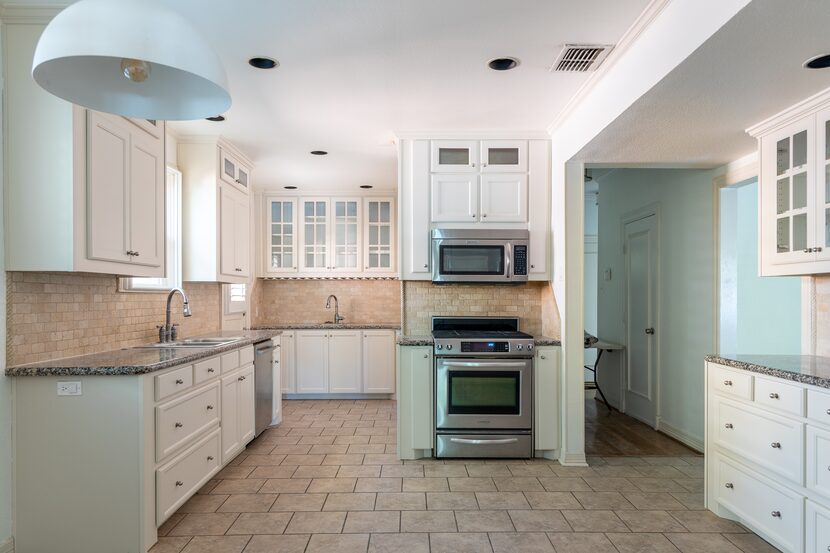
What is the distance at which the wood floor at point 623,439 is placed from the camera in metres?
4.00

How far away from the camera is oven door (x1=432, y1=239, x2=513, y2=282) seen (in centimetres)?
402

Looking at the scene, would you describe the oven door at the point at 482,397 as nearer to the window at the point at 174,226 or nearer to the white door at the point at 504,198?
the white door at the point at 504,198

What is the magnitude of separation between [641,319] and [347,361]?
3.27 m

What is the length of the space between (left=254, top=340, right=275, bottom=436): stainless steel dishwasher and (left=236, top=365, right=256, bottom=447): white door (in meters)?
0.09

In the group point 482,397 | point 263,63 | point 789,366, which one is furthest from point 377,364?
point 789,366

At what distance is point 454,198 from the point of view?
4098 millimetres

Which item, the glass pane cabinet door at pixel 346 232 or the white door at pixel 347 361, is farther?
the glass pane cabinet door at pixel 346 232

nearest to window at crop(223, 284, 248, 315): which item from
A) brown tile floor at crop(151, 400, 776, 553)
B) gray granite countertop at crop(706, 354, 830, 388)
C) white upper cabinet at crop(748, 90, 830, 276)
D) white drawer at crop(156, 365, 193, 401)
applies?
brown tile floor at crop(151, 400, 776, 553)

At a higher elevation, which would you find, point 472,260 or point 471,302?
point 472,260

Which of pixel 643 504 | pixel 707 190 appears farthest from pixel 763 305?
pixel 643 504

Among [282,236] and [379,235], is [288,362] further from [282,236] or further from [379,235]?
[379,235]

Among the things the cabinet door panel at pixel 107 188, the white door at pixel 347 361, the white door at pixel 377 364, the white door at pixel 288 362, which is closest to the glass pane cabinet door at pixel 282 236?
the white door at pixel 288 362

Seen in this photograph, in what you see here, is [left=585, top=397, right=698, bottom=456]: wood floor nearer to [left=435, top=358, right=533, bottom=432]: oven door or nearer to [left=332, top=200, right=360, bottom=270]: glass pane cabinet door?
[left=435, top=358, right=533, bottom=432]: oven door

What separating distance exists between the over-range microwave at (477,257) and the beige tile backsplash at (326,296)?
97.8 inches
